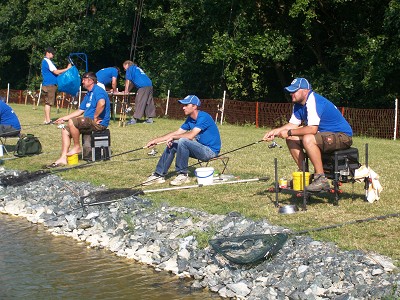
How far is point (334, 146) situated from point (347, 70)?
1524 centimetres

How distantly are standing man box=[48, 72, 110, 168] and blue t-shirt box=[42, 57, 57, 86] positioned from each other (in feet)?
24.8

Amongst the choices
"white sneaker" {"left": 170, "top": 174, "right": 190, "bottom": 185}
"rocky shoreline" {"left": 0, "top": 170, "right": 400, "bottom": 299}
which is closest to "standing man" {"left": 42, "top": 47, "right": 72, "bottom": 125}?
"rocky shoreline" {"left": 0, "top": 170, "right": 400, "bottom": 299}

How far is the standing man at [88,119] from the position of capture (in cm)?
1416

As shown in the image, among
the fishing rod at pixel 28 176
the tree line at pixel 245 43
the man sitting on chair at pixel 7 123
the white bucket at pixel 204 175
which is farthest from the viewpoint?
the tree line at pixel 245 43

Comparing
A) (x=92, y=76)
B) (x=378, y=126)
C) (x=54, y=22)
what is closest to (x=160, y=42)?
(x=54, y=22)

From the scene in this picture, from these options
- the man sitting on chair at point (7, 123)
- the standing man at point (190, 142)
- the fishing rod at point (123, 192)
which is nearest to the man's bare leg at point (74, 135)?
the man sitting on chair at point (7, 123)

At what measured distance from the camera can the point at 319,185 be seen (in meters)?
9.59

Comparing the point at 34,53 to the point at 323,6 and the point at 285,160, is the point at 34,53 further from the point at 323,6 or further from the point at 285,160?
the point at 285,160

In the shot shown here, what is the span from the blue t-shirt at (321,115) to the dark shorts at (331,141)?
158mm

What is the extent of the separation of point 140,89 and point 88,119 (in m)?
8.34

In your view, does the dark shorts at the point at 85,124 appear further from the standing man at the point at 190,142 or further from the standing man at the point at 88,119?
the standing man at the point at 190,142

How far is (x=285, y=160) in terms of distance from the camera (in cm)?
1444

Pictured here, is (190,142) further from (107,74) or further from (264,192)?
(107,74)

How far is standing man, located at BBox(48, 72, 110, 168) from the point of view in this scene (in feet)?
46.5
